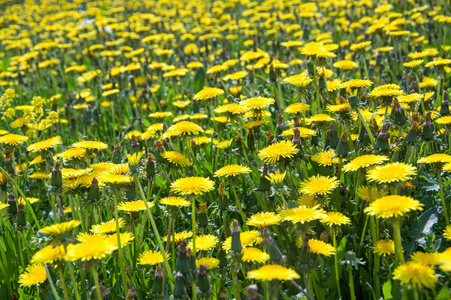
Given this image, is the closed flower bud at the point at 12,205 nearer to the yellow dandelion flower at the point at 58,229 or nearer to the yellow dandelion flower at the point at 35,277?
the yellow dandelion flower at the point at 35,277

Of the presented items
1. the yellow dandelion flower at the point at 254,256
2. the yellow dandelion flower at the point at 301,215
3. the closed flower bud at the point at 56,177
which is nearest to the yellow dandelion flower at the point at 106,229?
the closed flower bud at the point at 56,177

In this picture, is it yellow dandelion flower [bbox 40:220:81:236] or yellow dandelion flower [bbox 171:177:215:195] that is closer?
yellow dandelion flower [bbox 40:220:81:236]

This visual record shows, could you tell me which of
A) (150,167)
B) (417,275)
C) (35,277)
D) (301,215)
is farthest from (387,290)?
(35,277)

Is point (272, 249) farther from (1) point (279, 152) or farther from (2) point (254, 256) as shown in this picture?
(1) point (279, 152)

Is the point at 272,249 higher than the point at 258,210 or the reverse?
higher

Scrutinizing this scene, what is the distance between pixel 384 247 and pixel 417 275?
426 millimetres

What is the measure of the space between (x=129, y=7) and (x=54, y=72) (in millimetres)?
5286

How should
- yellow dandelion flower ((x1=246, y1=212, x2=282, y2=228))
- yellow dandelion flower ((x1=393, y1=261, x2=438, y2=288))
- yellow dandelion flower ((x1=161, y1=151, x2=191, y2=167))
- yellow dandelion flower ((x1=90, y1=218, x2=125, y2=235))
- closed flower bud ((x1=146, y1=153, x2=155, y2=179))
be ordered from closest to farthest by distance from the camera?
1. yellow dandelion flower ((x1=393, y1=261, x2=438, y2=288))
2. yellow dandelion flower ((x1=246, y1=212, x2=282, y2=228))
3. yellow dandelion flower ((x1=90, y1=218, x2=125, y2=235))
4. closed flower bud ((x1=146, y1=153, x2=155, y2=179))
5. yellow dandelion flower ((x1=161, y1=151, x2=191, y2=167))

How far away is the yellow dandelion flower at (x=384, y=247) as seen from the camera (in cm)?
185

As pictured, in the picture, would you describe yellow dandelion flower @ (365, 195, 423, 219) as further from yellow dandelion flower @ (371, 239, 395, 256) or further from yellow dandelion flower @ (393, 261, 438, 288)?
yellow dandelion flower @ (371, 239, 395, 256)

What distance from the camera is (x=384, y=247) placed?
1867mm

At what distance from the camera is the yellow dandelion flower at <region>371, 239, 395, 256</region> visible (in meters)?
1.85

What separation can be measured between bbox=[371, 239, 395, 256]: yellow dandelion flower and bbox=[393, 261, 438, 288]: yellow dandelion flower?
1.16 ft

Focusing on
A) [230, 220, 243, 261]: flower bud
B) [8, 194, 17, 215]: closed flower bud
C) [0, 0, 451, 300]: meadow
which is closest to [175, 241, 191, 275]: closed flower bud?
[0, 0, 451, 300]: meadow
